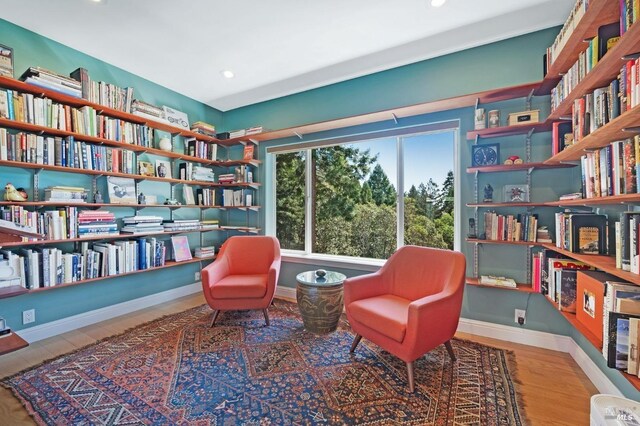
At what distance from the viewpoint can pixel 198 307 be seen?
321 centimetres

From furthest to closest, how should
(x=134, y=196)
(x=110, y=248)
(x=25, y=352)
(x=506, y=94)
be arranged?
1. (x=134, y=196)
2. (x=110, y=248)
3. (x=506, y=94)
4. (x=25, y=352)

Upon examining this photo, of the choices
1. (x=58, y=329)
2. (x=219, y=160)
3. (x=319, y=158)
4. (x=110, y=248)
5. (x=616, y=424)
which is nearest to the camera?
(x=616, y=424)

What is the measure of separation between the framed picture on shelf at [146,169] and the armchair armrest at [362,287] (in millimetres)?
2705

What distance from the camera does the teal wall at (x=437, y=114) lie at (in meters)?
2.35

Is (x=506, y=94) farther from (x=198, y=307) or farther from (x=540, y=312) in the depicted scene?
(x=198, y=307)

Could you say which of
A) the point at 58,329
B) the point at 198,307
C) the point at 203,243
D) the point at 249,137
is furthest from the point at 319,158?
the point at 58,329

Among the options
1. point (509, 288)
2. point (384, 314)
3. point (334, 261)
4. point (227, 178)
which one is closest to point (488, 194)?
point (509, 288)

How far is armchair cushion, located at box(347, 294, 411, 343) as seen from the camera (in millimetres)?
1799

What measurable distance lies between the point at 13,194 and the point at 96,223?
62cm

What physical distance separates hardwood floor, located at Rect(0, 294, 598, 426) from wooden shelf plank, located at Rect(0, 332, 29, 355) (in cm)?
51

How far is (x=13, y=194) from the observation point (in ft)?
7.22

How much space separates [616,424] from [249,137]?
13.2 feet

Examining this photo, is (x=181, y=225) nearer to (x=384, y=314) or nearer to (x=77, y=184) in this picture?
(x=77, y=184)

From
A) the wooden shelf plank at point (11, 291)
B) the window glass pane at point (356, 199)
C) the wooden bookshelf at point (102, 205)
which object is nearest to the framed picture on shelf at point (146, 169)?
the wooden bookshelf at point (102, 205)
